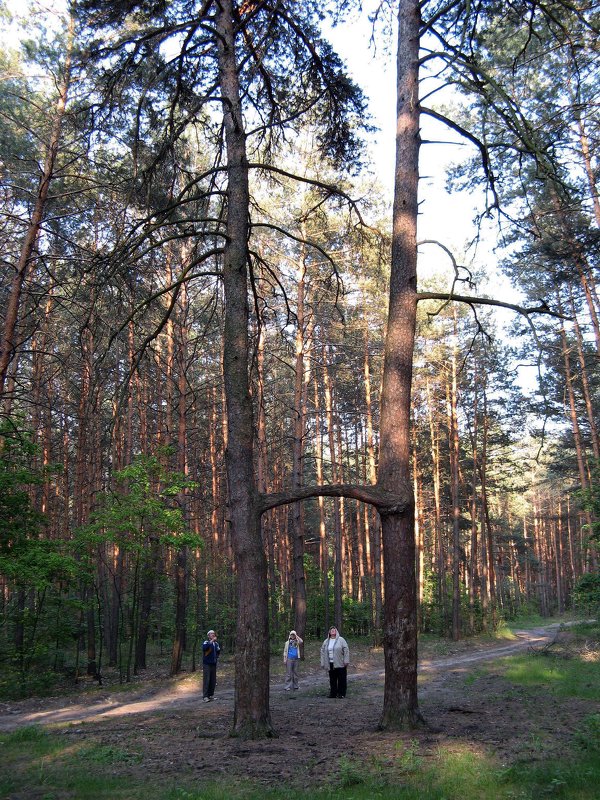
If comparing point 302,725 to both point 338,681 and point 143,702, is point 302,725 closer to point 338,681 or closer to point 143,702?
point 338,681

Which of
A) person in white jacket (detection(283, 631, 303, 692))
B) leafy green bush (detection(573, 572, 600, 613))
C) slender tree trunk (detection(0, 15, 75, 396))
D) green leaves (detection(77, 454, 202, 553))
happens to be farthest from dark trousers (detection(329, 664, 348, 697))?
slender tree trunk (detection(0, 15, 75, 396))

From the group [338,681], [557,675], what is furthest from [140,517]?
[557,675]

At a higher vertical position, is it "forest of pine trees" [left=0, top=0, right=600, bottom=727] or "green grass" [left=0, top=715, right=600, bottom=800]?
"forest of pine trees" [left=0, top=0, right=600, bottom=727]

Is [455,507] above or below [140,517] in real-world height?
above

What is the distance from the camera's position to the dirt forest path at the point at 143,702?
1176 centimetres

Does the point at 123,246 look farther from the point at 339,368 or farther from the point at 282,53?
the point at 339,368

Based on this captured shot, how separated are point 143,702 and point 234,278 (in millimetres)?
10668

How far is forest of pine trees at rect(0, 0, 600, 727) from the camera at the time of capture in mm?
8383

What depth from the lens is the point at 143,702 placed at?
13820mm

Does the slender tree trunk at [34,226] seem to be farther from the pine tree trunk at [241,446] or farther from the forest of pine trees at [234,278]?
the pine tree trunk at [241,446]

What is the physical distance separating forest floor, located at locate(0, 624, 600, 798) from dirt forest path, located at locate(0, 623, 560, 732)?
0.09ft

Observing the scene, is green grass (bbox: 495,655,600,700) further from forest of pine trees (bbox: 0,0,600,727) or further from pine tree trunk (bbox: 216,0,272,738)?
pine tree trunk (bbox: 216,0,272,738)

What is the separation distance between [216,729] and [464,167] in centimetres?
1112

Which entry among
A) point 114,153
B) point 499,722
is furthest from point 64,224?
point 499,722
